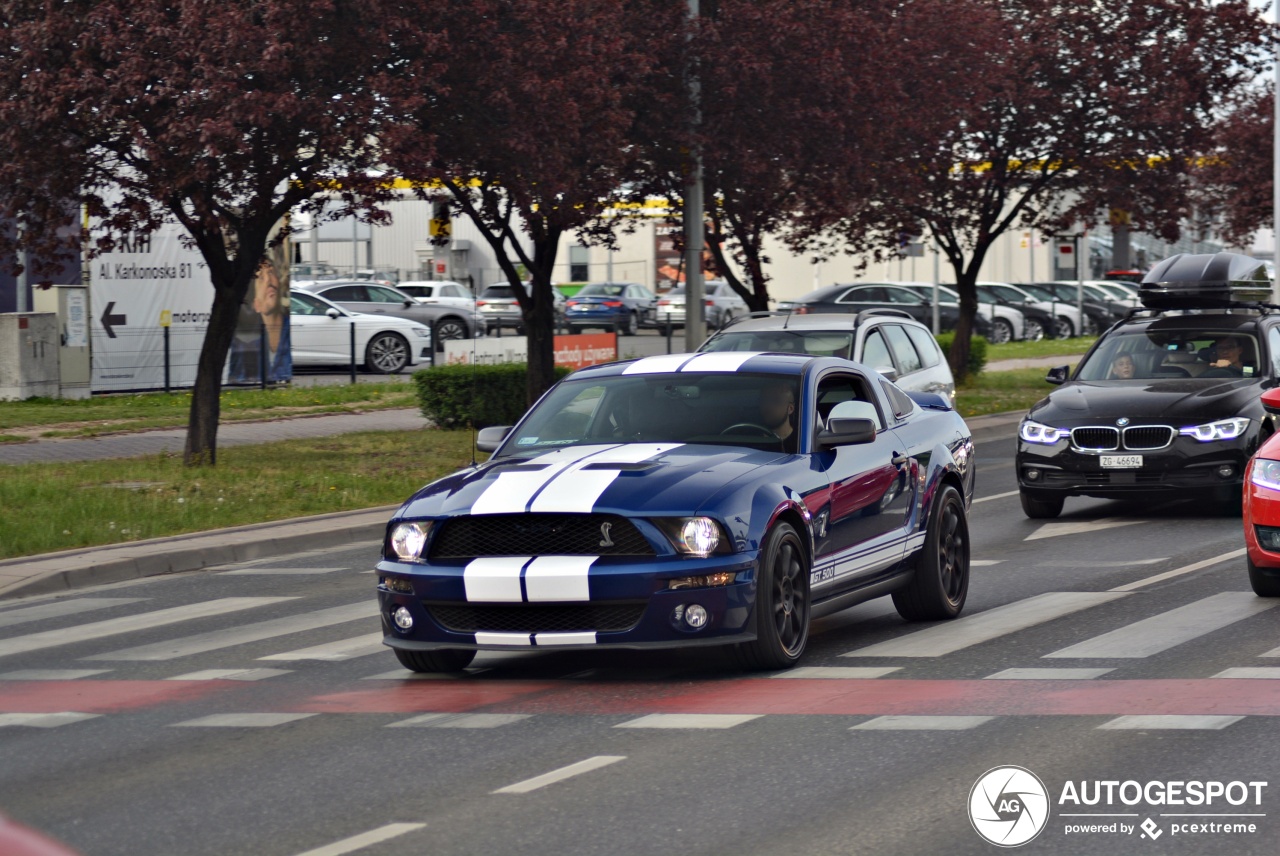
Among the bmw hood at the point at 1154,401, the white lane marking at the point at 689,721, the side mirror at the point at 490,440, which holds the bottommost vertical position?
the white lane marking at the point at 689,721

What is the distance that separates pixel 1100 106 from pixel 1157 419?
16.8 meters

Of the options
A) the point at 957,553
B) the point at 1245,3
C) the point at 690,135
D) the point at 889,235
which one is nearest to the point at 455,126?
the point at 690,135

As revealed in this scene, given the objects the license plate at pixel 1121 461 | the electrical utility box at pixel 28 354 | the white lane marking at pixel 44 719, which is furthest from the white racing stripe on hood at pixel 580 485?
the electrical utility box at pixel 28 354

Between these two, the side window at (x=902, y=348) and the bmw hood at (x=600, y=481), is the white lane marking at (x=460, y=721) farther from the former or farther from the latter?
the side window at (x=902, y=348)

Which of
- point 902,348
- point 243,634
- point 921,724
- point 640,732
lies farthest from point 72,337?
point 921,724

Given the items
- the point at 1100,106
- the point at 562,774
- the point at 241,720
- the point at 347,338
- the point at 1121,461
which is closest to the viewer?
the point at 562,774

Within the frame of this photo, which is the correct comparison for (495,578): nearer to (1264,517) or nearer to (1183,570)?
(1264,517)

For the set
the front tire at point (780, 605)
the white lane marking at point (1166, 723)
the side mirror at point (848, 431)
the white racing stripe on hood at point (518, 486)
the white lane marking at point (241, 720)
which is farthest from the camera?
the side mirror at point (848, 431)

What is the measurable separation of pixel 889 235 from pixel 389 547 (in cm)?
2381

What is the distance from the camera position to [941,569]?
1059 centimetres

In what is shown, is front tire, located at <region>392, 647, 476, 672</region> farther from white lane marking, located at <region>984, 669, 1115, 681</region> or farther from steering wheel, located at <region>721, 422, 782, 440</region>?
white lane marking, located at <region>984, 669, 1115, 681</region>

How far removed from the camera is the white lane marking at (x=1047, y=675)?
8734 mm

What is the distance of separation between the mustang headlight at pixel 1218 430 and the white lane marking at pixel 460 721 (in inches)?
338

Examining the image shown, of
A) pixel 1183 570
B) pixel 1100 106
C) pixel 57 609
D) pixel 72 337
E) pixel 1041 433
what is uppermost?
pixel 1100 106
